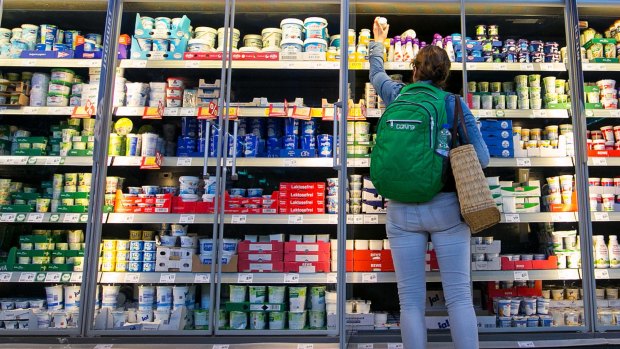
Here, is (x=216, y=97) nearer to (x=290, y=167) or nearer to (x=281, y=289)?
(x=290, y=167)

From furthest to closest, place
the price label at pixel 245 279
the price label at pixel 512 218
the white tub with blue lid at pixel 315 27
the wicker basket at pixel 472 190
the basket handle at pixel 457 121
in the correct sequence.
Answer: the white tub with blue lid at pixel 315 27, the price label at pixel 512 218, the price label at pixel 245 279, the basket handle at pixel 457 121, the wicker basket at pixel 472 190

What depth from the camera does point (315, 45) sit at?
3215 mm

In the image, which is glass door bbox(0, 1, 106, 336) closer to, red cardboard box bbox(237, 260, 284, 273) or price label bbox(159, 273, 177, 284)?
price label bbox(159, 273, 177, 284)

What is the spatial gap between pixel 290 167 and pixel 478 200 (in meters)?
1.54

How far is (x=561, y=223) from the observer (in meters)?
3.13

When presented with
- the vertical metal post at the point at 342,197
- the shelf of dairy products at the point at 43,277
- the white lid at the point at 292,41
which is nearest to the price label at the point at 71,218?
the shelf of dairy products at the point at 43,277

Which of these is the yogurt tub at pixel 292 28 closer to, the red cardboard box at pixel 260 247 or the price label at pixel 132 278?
the red cardboard box at pixel 260 247

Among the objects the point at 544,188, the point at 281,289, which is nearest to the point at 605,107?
the point at 544,188

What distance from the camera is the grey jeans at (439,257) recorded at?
1883mm

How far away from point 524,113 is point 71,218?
3.22 m

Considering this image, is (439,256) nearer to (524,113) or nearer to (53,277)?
(524,113)

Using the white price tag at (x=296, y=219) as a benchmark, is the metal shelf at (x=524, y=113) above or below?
above

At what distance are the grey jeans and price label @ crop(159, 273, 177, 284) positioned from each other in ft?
5.31

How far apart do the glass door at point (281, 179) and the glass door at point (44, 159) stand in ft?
3.31
